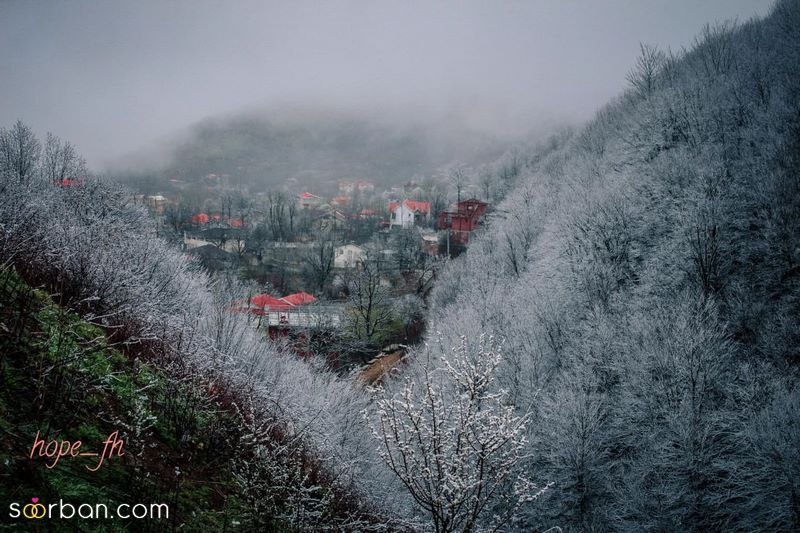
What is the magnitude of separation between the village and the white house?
6.2 inches

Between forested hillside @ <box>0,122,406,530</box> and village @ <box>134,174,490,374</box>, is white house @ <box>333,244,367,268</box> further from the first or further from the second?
forested hillside @ <box>0,122,406,530</box>

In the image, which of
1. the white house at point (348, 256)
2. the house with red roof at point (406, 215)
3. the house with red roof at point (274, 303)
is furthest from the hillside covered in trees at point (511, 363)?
the house with red roof at point (406, 215)

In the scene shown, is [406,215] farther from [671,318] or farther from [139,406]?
[139,406]

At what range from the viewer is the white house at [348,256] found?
56.6 meters

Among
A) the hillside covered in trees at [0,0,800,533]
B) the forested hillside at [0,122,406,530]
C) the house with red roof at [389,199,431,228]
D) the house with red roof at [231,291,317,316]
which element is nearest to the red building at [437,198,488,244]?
the hillside covered in trees at [0,0,800,533]

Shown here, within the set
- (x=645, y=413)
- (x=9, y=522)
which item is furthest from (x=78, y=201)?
(x=645, y=413)

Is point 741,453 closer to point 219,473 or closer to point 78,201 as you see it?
point 219,473

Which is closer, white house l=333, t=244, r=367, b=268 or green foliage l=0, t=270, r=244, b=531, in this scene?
green foliage l=0, t=270, r=244, b=531

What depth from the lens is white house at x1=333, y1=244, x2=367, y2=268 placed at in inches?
2229

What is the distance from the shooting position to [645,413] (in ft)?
59.9

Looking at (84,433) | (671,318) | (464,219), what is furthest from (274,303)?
(464,219)

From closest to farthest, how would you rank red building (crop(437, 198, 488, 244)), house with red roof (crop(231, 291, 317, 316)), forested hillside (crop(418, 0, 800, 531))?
forested hillside (crop(418, 0, 800, 531)), house with red roof (crop(231, 291, 317, 316)), red building (crop(437, 198, 488, 244))

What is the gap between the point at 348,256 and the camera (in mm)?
58281

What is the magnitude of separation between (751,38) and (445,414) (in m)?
57.5
